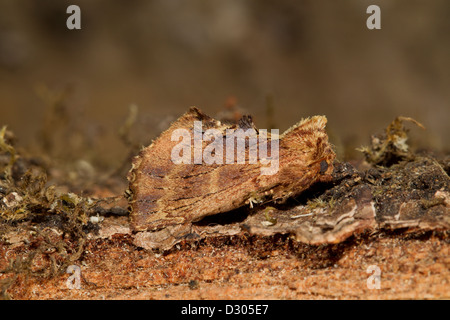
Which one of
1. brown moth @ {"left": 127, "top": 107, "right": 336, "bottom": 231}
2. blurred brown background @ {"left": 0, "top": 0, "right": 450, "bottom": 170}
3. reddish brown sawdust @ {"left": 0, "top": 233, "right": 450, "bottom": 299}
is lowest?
reddish brown sawdust @ {"left": 0, "top": 233, "right": 450, "bottom": 299}

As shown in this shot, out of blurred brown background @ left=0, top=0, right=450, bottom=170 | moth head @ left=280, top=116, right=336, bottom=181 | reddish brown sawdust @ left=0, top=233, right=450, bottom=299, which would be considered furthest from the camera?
blurred brown background @ left=0, top=0, right=450, bottom=170

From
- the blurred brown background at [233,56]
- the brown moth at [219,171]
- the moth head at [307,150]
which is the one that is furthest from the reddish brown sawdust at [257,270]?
the blurred brown background at [233,56]

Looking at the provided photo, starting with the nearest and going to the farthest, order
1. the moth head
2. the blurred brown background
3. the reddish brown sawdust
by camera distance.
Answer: the reddish brown sawdust → the moth head → the blurred brown background

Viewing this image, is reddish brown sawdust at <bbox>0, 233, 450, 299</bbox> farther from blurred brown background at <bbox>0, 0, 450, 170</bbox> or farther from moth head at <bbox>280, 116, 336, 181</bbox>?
blurred brown background at <bbox>0, 0, 450, 170</bbox>

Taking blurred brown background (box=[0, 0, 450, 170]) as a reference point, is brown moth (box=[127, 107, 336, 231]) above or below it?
below

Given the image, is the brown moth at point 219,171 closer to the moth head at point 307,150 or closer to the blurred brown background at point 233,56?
the moth head at point 307,150

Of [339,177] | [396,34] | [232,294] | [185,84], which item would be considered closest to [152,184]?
[232,294]

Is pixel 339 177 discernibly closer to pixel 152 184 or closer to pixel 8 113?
pixel 152 184

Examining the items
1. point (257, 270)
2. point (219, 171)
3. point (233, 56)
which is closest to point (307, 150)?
point (219, 171)

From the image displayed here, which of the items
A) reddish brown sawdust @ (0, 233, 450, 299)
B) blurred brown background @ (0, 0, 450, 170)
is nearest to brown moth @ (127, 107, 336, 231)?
reddish brown sawdust @ (0, 233, 450, 299)
